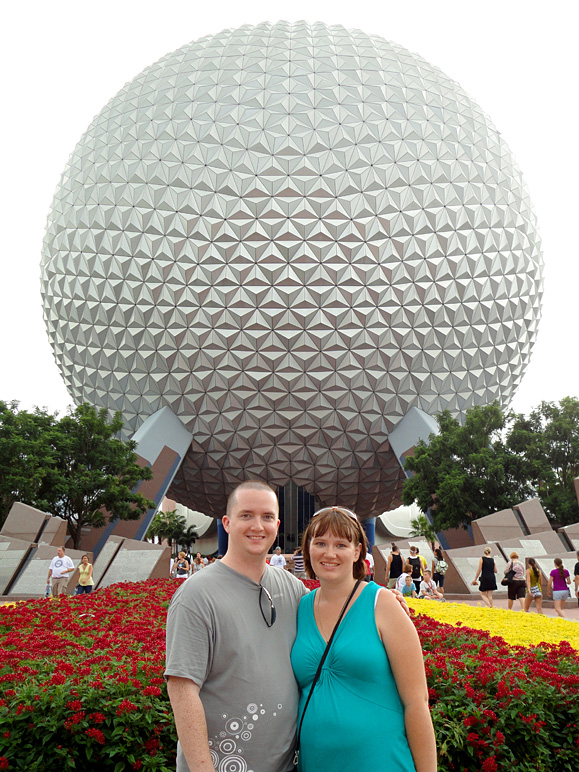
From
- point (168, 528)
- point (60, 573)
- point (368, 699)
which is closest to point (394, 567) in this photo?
point (60, 573)

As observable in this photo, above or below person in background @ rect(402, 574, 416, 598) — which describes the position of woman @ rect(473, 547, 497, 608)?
above

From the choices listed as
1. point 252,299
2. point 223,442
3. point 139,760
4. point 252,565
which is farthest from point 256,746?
point 223,442

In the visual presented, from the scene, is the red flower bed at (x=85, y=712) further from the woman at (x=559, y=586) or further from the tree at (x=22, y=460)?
the tree at (x=22, y=460)

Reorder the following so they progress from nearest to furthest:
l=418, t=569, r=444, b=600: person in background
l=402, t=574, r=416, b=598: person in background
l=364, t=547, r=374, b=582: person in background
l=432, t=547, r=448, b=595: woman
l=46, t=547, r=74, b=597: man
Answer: l=364, t=547, r=374, b=582: person in background < l=46, t=547, r=74, b=597: man < l=402, t=574, r=416, b=598: person in background < l=418, t=569, r=444, b=600: person in background < l=432, t=547, r=448, b=595: woman

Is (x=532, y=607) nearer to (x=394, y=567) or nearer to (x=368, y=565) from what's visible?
(x=394, y=567)

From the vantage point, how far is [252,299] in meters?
26.9

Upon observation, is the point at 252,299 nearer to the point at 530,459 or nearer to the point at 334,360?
the point at 334,360

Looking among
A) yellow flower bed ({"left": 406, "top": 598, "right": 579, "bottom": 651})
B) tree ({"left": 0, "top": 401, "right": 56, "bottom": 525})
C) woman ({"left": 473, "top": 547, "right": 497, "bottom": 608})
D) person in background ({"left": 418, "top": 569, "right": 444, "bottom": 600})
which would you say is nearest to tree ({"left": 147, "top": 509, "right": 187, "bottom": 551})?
tree ({"left": 0, "top": 401, "right": 56, "bottom": 525})

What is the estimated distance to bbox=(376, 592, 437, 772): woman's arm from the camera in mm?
2869

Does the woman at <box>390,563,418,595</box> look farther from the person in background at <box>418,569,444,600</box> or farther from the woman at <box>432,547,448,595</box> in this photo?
the woman at <box>432,547,448,595</box>

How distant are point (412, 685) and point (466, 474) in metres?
23.4

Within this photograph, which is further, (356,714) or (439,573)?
(439,573)

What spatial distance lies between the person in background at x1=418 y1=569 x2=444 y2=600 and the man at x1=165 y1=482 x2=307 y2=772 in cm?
1425

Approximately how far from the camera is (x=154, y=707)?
14.0 ft
